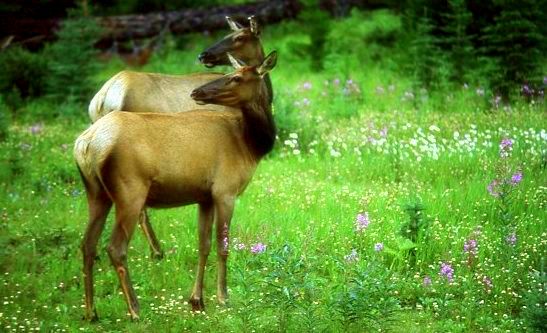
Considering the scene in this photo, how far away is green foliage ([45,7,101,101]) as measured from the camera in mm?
14594

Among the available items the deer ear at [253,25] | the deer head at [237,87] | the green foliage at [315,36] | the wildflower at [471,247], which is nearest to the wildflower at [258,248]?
the deer head at [237,87]

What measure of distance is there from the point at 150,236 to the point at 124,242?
1769 millimetres

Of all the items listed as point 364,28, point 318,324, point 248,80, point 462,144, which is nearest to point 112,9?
point 364,28

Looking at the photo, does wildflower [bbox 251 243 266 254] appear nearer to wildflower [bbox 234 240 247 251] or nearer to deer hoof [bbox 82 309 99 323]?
wildflower [bbox 234 240 247 251]

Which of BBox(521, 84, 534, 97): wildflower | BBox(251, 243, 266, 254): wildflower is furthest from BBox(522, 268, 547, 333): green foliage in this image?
BBox(521, 84, 534, 97): wildflower

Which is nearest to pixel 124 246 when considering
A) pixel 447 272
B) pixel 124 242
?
pixel 124 242

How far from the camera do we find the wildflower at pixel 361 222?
8159mm

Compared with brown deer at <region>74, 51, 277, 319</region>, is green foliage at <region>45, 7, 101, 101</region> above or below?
below

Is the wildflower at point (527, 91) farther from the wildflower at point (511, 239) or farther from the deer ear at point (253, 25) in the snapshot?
the wildflower at point (511, 239)

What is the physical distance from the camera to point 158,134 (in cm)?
700

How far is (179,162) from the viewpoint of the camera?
703 centimetres

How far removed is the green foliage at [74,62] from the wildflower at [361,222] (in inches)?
307

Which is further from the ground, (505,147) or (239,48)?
(239,48)

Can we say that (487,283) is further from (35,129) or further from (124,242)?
(35,129)
